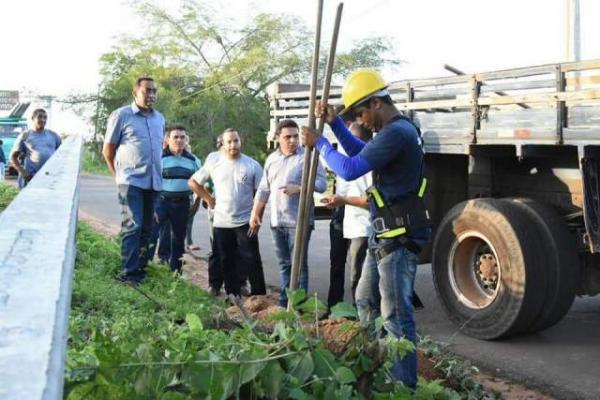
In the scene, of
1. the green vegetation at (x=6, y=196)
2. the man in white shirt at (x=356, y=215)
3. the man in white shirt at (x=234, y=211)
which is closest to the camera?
the man in white shirt at (x=356, y=215)

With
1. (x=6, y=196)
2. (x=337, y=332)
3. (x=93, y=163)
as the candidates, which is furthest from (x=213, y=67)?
(x=337, y=332)

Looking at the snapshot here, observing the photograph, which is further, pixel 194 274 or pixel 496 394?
pixel 194 274

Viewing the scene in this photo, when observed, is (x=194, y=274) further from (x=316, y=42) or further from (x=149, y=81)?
(x=316, y=42)

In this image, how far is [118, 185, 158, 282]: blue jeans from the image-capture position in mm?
7129

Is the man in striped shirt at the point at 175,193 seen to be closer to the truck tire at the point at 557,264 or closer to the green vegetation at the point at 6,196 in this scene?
the green vegetation at the point at 6,196

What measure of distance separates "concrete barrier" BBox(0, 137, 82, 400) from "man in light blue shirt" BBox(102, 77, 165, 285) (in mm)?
4894

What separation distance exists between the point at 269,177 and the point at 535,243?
230cm

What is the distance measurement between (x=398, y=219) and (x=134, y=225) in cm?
351

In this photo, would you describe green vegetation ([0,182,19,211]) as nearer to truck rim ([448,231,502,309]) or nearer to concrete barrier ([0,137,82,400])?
truck rim ([448,231,502,309])

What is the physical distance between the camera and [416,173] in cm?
432

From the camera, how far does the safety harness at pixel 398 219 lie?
425 cm

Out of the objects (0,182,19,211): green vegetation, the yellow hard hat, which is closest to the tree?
(0,182,19,211): green vegetation

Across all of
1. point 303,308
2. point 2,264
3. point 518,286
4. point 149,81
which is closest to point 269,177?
point 149,81

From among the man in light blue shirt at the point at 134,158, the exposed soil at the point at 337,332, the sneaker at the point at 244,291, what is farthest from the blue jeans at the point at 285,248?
the man in light blue shirt at the point at 134,158
